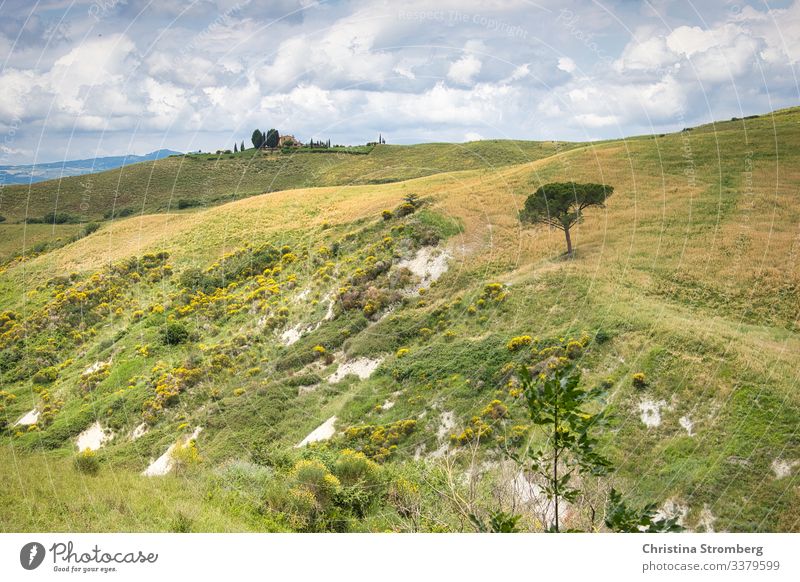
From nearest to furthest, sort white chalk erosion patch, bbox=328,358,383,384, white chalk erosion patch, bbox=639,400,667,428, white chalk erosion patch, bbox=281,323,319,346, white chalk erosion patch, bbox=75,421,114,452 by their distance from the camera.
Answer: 1. white chalk erosion patch, bbox=639,400,667,428
2. white chalk erosion patch, bbox=328,358,383,384
3. white chalk erosion patch, bbox=75,421,114,452
4. white chalk erosion patch, bbox=281,323,319,346

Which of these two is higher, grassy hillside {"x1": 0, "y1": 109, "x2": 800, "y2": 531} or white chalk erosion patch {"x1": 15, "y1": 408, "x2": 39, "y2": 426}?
grassy hillside {"x1": 0, "y1": 109, "x2": 800, "y2": 531}

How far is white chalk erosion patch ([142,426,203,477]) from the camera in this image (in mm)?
14759

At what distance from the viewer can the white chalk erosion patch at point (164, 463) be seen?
1476 centimetres

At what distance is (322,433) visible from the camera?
607 inches

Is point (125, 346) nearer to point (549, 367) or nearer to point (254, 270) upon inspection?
point (254, 270)

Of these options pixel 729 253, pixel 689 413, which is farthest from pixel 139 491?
pixel 729 253

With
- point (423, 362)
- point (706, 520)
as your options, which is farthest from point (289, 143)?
point (706, 520)

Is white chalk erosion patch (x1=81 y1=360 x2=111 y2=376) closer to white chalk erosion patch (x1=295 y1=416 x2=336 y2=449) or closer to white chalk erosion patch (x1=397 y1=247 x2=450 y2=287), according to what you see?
white chalk erosion patch (x1=295 y1=416 x2=336 y2=449)

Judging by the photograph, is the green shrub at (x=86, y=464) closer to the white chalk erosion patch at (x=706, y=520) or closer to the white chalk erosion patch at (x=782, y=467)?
the white chalk erosion patch at (x=706, y=520)

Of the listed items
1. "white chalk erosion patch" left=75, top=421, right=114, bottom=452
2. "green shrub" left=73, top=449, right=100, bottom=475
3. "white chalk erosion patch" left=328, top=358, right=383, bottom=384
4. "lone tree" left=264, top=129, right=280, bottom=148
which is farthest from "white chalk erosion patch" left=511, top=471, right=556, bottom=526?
"white chalk erosion patch" left=75, top=421, right=114, bottom=452

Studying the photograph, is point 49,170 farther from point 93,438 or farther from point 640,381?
point 640,381

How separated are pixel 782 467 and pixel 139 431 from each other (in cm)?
1672

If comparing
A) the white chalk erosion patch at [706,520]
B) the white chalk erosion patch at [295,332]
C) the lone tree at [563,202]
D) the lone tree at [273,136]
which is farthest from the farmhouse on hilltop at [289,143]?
the white chalk erosion patch at [706,520]
